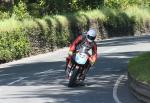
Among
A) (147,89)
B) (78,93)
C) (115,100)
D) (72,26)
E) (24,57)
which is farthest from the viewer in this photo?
(72,26)

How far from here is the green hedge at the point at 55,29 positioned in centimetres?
3534

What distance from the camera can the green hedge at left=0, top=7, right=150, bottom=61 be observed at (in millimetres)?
35344

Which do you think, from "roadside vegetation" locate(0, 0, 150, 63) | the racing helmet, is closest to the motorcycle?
the racing helmet

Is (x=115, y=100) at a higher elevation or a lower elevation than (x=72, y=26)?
higher

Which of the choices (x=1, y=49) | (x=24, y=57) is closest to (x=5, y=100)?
(x=1, y=49)

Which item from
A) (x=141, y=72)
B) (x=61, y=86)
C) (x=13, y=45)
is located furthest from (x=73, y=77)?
(x=13, y=45)

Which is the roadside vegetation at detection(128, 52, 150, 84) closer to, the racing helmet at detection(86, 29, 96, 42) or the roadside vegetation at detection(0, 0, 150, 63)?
the racing helmet at detection(86, 29, 96, 42)

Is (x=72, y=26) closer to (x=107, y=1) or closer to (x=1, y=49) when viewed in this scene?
(x=1, y=49)

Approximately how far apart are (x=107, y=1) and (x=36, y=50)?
1240 inches

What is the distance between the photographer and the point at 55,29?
42688 millimetres

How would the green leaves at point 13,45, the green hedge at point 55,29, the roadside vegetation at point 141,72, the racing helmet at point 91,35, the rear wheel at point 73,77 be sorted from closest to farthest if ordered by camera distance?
the roadside vegetation at point 141,72 → the racing helmet at point 91,35 → the rear wheel at point 73,77 → the green leaves at point 13,45 → the green hedge at point 55,29

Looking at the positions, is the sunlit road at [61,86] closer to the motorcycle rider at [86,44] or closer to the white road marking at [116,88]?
the white road marking at [116,88]

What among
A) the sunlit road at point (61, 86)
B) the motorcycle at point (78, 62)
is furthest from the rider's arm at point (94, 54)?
the sunlit road at point (61, 86)

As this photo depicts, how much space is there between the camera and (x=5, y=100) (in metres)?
16.1
